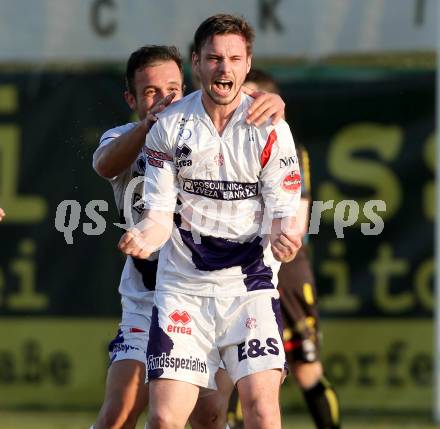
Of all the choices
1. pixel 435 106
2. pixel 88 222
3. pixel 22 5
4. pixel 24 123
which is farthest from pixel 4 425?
pixel 435 106

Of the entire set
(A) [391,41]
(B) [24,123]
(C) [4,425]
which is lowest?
(C) [4,425]

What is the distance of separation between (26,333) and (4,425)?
0.91m

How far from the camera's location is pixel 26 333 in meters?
9.81

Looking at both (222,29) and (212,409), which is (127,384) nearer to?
(212,409)

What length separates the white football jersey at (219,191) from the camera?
5.68m

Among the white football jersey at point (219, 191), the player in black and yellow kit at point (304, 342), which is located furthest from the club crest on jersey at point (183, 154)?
the player in black and yellow kit at point (304, 342)

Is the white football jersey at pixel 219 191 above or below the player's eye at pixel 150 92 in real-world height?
below

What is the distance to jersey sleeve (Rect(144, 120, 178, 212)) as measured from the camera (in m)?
5.69

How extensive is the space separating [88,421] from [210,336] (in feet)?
13.0

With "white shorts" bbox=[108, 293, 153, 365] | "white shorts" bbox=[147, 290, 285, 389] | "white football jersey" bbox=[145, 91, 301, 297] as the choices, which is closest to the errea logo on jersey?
"white shorts" bbox=[147, 290, 285, 389]

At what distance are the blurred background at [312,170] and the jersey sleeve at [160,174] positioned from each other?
3.84 metres

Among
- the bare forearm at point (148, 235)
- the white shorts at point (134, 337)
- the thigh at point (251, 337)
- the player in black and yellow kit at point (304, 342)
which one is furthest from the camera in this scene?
the player in black and yellow kit at point (304, 342)

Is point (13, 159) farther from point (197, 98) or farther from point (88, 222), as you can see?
point (197, 98)

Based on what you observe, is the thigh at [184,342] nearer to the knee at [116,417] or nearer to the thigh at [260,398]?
the thigh at [260,398]
